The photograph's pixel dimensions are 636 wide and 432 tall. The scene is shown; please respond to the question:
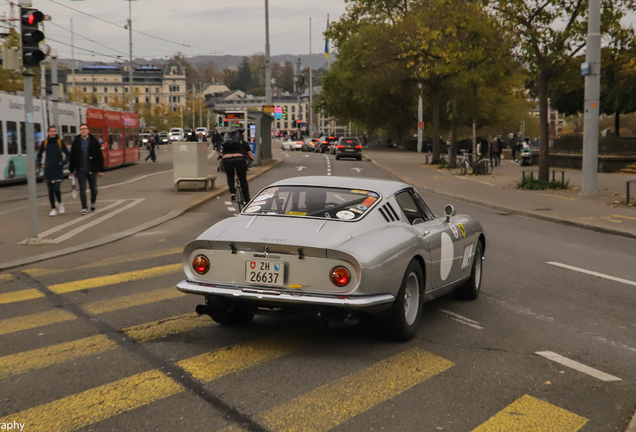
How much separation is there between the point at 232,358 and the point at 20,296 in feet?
11.7

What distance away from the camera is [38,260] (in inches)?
394

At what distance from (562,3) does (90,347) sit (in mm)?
20973

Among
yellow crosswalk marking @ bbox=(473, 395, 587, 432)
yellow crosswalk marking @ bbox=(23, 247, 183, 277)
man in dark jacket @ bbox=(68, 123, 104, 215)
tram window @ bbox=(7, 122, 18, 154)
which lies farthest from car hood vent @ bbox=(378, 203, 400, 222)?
tram window @ bbox=(7, 122, 18, 154)

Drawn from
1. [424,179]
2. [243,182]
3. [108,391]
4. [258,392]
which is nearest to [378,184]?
[258,392]

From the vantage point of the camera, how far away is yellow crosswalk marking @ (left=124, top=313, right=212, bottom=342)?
19.2ft

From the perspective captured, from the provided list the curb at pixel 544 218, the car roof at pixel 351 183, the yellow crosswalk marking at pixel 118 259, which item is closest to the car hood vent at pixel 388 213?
the car roof at pixel 351 183

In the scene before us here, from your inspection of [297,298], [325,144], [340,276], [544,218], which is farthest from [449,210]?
[325,144]

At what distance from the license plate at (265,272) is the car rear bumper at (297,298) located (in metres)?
0.07

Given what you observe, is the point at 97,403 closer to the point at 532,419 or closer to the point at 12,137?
the point at 532,419

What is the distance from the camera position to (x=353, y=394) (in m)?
4.46

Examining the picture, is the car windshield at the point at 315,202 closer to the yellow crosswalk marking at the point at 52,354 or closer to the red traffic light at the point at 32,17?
→ the yellow crosswalk marking at the point at 52,354

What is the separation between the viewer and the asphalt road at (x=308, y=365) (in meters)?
4.10

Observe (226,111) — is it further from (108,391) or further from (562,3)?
(108,391)

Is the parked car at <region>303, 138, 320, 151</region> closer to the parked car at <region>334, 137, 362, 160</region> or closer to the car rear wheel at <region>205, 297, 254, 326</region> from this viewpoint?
the parked car at <region>334, 137, 362, 160</region>
